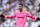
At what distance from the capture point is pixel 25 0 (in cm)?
316

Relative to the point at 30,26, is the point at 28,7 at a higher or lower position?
higher

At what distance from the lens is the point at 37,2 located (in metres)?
3.11

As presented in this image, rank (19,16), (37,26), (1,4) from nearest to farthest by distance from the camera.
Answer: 1. (19,16)
2. (37,26)
3. (1,4)

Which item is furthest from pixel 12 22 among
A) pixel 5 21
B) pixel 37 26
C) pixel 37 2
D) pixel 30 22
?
pixel 37 2

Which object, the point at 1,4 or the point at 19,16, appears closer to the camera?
the point at 19,16

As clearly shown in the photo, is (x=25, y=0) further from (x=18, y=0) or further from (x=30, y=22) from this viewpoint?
(x=30, y=22)

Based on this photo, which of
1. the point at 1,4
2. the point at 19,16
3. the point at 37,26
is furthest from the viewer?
the point at 1,4

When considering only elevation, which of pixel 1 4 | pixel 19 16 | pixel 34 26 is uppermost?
pixel 1 4

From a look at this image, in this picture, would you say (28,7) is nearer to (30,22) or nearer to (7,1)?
(30,22)

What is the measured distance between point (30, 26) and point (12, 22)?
582mm

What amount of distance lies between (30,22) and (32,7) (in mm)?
484

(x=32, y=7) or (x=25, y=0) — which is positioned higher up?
(x=25, y=0)

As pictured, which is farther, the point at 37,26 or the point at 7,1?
the point at 7,1

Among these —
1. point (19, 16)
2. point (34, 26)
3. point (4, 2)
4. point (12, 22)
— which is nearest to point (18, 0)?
point (4, 2)
